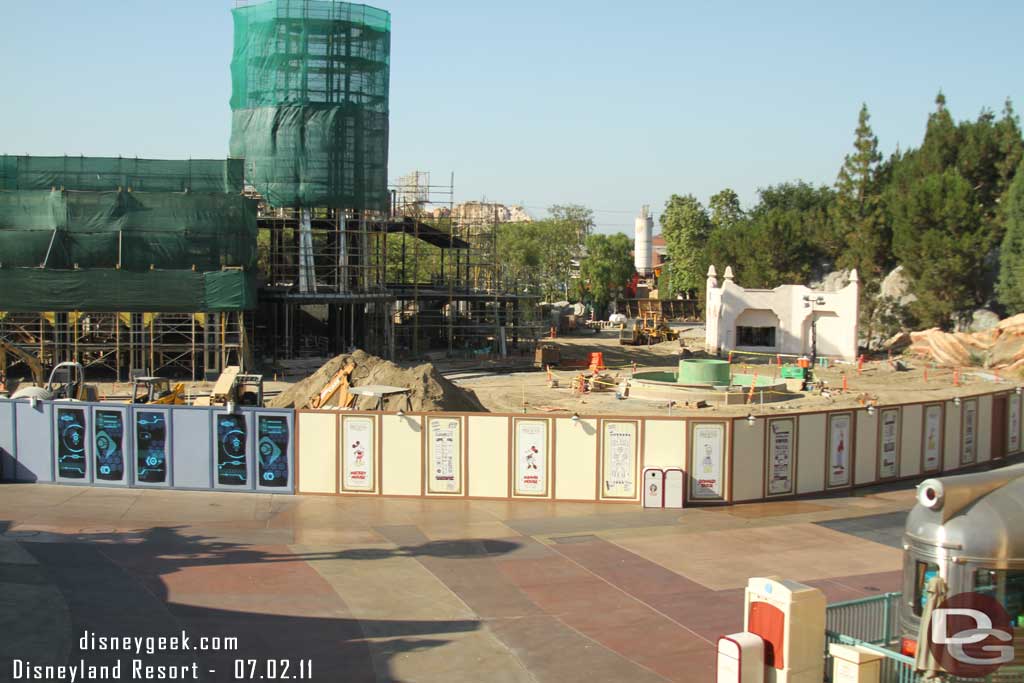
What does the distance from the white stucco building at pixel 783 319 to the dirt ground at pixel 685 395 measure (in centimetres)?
220

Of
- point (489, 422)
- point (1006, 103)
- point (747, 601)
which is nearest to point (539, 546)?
point (489, 422)

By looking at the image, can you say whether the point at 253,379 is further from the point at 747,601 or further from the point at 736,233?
the point at 736,233

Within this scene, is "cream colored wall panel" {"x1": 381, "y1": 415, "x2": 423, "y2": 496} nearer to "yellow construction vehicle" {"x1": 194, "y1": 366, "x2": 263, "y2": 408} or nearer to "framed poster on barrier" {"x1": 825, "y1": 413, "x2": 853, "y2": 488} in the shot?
"yellow construction vehicle" {"x1": 194, "y1": 366, "x2": 263, "y2": 408}

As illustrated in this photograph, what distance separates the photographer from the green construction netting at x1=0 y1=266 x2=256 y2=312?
43844 millimetres

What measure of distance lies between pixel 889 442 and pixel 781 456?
367 cm

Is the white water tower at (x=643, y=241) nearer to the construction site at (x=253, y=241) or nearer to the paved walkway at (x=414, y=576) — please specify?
the construction site at (x=253, y=241)

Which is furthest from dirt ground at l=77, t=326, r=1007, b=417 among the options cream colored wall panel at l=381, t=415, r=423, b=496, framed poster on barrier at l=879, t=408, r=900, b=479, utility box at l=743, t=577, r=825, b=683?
utility box at l=743, t=577, r=825, b=683

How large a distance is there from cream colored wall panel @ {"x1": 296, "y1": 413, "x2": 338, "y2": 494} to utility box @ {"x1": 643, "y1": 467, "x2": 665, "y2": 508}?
6616mm

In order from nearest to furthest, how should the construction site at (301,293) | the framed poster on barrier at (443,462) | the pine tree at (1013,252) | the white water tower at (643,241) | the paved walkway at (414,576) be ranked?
the paved walkway at (414,576)
the framed poster on barrier at (443,462)
the construction site at (301,293)
the pine tree at (1013,252)
the white water tower at (643,241)

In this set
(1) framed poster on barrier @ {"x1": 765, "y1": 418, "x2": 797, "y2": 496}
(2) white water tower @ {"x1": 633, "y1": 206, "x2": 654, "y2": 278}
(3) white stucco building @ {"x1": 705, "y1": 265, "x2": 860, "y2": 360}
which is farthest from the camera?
(2) white water tower @ {"x1": 633, "y1": 206, "x2": 654, "y2": 278}

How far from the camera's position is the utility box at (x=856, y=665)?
10.6 meters

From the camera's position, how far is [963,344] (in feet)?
195

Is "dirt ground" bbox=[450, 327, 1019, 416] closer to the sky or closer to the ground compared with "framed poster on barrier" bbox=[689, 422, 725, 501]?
closer to the ground

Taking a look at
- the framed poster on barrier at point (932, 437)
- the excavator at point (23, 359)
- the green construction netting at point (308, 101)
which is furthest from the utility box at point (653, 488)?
the green construction netting at point (308, 101)
